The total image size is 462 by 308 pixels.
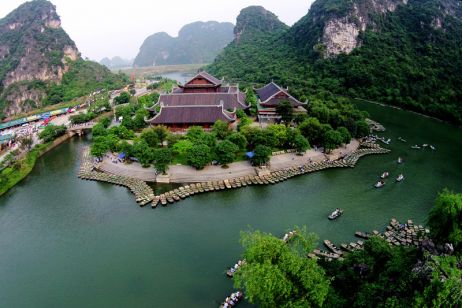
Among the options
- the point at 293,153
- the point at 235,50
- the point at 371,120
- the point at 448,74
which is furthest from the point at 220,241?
the point at 235,50

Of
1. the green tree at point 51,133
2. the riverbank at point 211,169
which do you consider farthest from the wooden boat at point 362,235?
the green tree at point 51,133

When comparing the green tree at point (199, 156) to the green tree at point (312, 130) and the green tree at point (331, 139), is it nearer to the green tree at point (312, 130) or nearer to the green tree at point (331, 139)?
the green tree at point (312, 130)

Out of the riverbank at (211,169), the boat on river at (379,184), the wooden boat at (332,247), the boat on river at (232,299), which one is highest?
the riverbank at (211,169)

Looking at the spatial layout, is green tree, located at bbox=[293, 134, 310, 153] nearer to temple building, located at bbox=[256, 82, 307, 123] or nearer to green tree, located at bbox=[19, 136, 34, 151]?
temple building, located at bbox=[256, 82, 307, 123]

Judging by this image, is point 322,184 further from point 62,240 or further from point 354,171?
point 62,240

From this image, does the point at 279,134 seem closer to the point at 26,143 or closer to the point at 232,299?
the point at 232,299

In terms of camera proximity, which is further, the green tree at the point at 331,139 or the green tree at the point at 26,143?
the green tree at the point at 26,143

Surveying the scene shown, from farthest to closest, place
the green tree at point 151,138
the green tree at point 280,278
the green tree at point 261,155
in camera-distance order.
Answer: the green tree at point 151,138, the green tree at point 261,155, the green tree at point 280,278
